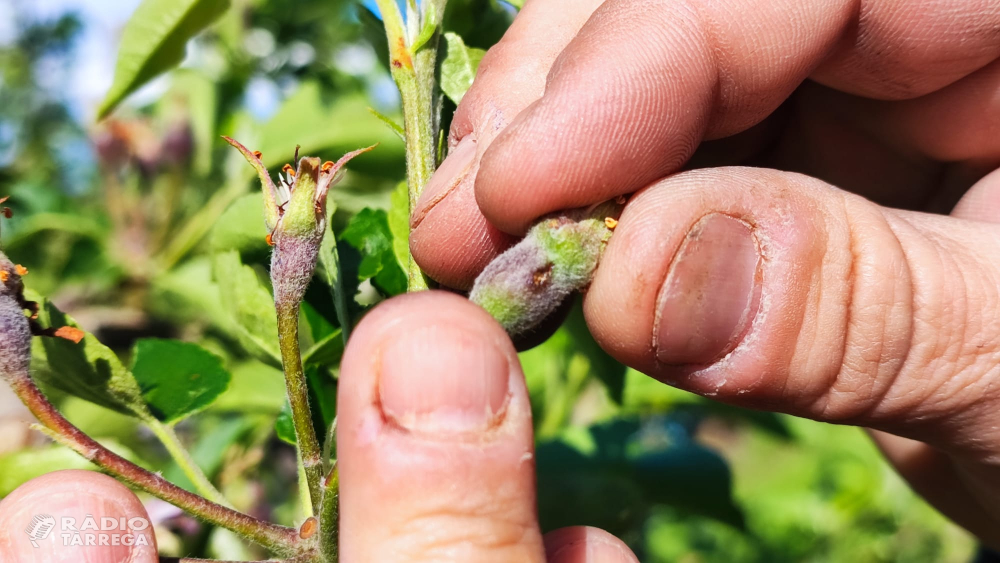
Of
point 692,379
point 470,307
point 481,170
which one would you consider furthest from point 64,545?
point 692,379

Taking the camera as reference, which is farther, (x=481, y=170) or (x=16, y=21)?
(x=16, y=21)

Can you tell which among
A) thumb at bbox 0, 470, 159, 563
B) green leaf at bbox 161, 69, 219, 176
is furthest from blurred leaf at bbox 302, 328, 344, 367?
green leaf at bbox 161, 69, 219, 176

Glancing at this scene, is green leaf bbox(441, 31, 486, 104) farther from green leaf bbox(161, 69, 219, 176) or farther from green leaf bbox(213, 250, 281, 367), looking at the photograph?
green leaf bbox(161, 69, 219, 176)

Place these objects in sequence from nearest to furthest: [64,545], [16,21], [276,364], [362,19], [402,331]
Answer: [402,331], [64,545], [276,364], [362,19], [16,21]

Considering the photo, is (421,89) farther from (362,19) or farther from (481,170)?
(362,19)

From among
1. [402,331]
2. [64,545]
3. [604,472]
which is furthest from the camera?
[604,472]

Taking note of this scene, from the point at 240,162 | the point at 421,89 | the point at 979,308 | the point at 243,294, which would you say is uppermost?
the point at 421,89
